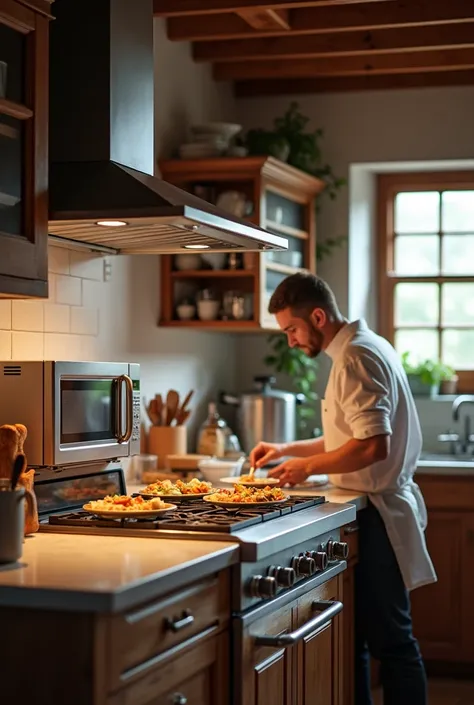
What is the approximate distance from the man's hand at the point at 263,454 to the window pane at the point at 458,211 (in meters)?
2.02

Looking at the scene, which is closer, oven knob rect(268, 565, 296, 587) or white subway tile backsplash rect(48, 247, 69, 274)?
oven knob rect(268, 565, 296, 587)

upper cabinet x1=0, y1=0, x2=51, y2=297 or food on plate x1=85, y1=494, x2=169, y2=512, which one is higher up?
Result: upper cabinet x1=0, y1=0, x2=51, y2=297

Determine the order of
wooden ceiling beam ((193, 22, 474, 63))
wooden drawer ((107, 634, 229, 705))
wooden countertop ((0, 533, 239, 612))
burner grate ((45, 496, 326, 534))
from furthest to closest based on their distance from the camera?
wooden ceiling beam ((193, 22, 474, 63)), burner grate ((45, 496, 326, 534)), wooden drawer ((107, 634, 229, 705)), wooden countertop ((0, 533, 239, 612))

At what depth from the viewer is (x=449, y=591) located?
15.3 feet

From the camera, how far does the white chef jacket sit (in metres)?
3.65

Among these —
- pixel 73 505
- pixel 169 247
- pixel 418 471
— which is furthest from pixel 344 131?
pixel 73 505

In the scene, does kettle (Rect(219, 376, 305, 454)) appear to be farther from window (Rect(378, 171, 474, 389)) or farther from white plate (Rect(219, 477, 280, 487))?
white plate (Rect(219, 477, 280, 487))

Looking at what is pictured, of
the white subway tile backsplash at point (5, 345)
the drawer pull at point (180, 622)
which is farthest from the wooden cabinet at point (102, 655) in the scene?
the white subway tile backsplash at point (5, 345)

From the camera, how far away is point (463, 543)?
464 cm

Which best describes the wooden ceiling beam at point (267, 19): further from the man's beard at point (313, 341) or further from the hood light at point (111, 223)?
the hood light at point (111, 223)

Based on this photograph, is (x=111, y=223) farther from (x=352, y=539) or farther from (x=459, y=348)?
(x=459, y=348)

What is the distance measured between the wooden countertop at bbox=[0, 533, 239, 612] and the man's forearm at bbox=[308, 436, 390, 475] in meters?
1.05

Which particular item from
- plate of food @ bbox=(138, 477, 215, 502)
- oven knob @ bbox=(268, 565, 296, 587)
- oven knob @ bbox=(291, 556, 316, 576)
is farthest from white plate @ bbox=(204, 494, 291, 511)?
oven knob @ bbox=(268, 565, 296, 587)

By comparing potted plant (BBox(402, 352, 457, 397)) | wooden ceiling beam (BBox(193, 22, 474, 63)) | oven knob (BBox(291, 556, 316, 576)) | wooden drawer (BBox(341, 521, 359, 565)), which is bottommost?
wooden drawer (BBox(341, 521, 359, 565))
